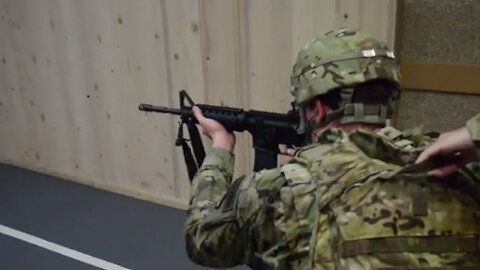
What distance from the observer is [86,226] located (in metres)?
3.54

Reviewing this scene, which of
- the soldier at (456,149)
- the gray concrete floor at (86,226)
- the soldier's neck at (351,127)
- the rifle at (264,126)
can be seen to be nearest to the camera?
the soldier at (456,149)

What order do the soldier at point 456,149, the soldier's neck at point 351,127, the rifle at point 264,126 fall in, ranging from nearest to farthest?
the soldier at point 456,149, the soldier's neck at point 351,127, the rifle at point 264,126

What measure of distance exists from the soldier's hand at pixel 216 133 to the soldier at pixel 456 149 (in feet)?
2.68

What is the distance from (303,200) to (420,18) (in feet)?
5.34

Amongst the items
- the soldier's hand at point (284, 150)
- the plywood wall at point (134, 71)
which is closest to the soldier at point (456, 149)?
the soldier's hand at point (284, 150)

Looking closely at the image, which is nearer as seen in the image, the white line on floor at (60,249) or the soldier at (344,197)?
the soldier at (344,197)

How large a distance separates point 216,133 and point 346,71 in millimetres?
748

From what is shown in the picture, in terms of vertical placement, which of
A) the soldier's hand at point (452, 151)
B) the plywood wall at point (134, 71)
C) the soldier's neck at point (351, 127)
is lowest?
the plywood wall at point (134, 71)

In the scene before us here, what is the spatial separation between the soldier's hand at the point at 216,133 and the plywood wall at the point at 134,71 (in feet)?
3.34

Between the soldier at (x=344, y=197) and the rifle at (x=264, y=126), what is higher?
the soldier at (x=344, y=197)

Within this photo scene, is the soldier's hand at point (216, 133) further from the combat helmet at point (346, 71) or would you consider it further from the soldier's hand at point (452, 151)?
the soldier's hand at point (452, 151)

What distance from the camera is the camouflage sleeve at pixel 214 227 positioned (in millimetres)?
1368

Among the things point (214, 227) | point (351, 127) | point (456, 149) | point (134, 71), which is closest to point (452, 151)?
point (456, 149)

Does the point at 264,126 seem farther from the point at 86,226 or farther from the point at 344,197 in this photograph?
the point at 86,226
